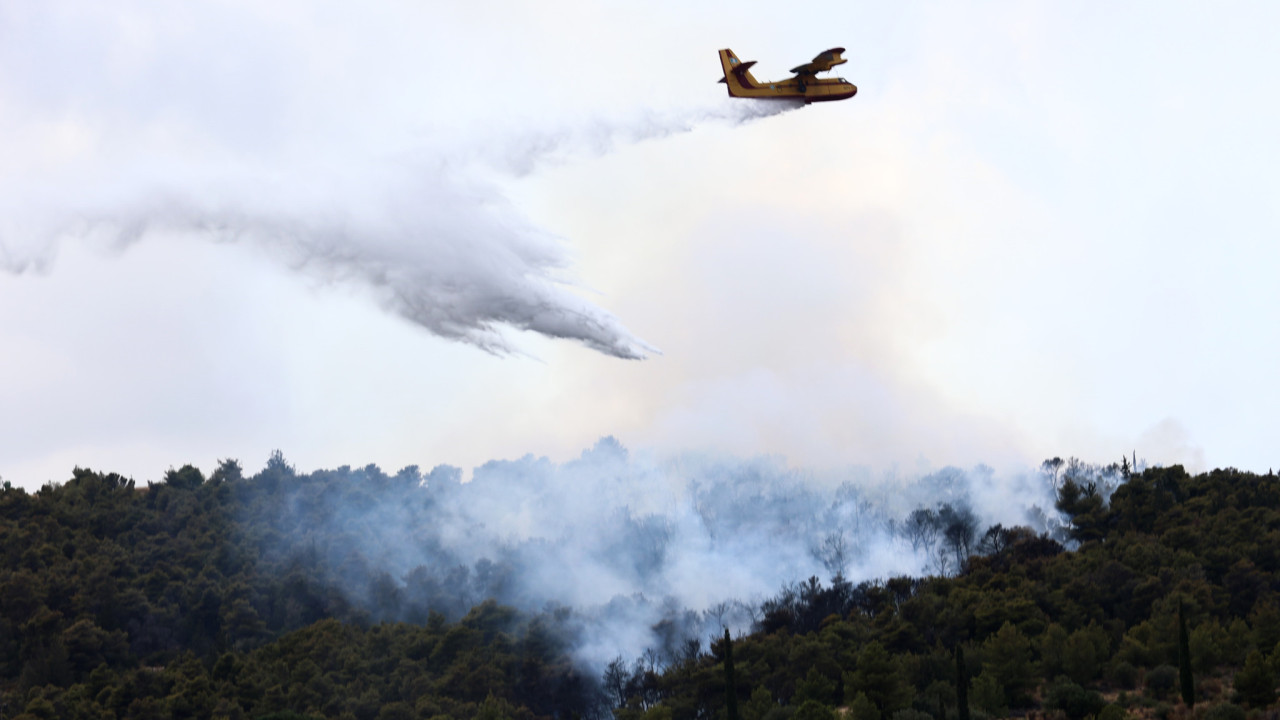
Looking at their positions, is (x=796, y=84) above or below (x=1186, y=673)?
above

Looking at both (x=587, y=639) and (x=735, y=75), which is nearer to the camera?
(x=735, y=75)

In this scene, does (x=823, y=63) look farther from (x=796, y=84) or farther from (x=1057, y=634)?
(x=1057, y=634)

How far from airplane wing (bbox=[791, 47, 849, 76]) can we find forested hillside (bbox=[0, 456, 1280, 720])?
97.2 feet

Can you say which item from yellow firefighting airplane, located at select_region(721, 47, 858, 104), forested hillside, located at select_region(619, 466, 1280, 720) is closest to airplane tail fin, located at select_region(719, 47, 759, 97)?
yellow firefighting airplane, located at select_region(721, 47, 858, 104)

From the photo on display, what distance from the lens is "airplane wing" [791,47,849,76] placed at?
63.8 metres

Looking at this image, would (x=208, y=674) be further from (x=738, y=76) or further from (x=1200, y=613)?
(x=1200, y=613)

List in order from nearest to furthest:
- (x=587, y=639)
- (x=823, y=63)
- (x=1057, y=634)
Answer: (x=823, y=63) < (x=1057, y=634) < (x=587, y=639)

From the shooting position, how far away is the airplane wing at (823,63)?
63.8 m

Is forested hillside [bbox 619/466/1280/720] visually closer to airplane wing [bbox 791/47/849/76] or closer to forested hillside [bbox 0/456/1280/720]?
forested hillside [bbox 0/456/1280/720]

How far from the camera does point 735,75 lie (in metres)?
66.3

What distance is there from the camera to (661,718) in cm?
7031

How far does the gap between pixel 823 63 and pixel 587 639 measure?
51.0 m

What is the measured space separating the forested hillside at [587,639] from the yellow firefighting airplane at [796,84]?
28.7 m

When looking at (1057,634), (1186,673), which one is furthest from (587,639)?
(1186,673)
